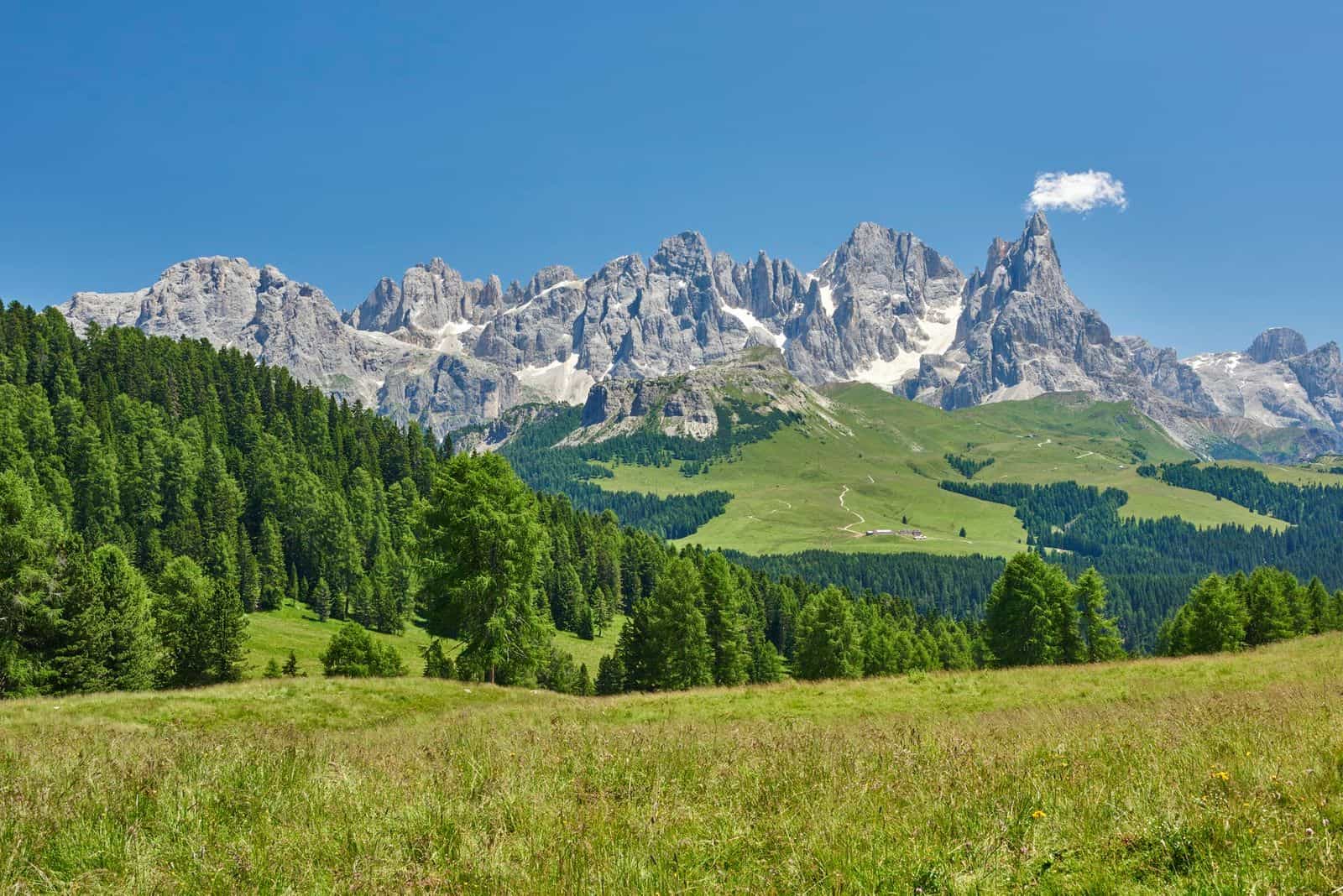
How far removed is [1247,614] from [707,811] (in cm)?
8694

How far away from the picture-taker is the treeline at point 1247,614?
67438 millimetres

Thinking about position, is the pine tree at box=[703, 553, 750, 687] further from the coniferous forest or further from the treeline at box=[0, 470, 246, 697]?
the treeline at box=[0, 470, 246, 697]

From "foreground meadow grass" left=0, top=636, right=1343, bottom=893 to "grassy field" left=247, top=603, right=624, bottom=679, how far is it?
6263cm

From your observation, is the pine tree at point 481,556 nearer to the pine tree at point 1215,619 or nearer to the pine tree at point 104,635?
the pine tree at point 104,635

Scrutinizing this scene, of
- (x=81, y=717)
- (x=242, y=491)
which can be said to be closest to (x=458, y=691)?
(x=81, y=717)

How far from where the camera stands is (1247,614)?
7119cm

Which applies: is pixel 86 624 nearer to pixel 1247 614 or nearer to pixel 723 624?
pixel 723 624

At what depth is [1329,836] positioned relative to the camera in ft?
16.9

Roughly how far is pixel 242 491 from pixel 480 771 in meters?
118

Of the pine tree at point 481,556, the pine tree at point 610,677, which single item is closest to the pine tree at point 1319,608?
the pine tree at point 610,677

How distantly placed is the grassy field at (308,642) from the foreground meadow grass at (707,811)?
62631 mm

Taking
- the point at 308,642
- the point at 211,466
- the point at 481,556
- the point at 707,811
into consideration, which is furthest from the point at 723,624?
the point at 211,466

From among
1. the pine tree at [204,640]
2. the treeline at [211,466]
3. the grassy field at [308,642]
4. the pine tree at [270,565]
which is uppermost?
the treeline at [211,466]

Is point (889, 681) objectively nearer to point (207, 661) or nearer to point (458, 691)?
point (458, 691)
